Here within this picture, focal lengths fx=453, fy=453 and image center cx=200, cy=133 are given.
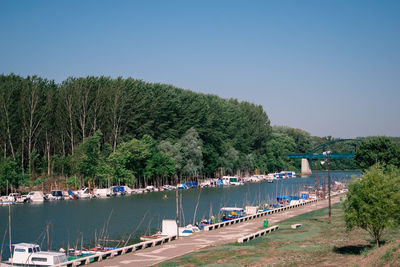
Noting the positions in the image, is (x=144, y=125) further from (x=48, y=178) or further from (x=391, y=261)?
(x=391, y=261)

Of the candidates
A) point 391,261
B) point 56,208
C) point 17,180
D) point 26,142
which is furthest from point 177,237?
point 26,142

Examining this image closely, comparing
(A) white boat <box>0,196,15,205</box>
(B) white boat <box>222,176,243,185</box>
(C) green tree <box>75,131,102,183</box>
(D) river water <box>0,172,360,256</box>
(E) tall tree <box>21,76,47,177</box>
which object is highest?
(E) tall tree <box>21,76,47,177</box>

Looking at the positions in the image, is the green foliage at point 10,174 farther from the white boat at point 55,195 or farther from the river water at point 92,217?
the river water at point 92,217

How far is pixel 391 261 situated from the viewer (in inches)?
1104

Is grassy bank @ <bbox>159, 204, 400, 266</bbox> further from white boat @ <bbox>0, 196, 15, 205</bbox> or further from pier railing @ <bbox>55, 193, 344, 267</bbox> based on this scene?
white boat @ <bbox>0, 196, 15, 205</bbox>

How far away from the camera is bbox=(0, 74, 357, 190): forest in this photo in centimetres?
10769

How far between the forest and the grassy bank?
215 feet

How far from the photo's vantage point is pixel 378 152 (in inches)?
4328

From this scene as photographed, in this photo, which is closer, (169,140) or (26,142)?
(26,142)

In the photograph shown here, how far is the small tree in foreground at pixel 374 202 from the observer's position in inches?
1422

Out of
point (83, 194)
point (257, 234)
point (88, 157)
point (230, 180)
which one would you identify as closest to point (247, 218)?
point (257, 234)

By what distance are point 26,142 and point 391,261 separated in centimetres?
10038

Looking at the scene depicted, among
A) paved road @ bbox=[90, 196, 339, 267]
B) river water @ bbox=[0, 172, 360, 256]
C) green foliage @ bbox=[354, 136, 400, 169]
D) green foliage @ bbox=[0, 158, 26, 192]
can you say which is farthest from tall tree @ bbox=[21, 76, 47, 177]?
green foliage @ bbox=[354, 136, 400, 169]

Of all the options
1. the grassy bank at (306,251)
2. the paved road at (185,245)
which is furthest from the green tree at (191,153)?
the grassy bank at (306,251)
